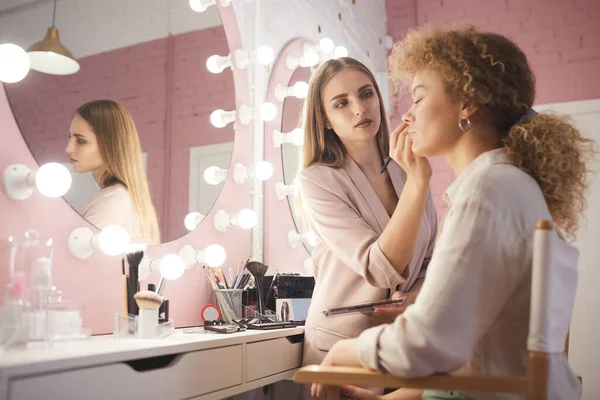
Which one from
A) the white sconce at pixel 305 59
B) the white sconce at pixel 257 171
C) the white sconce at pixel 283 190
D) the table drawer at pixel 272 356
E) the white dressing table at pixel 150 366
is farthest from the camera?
the white sconce at pixel 305 59

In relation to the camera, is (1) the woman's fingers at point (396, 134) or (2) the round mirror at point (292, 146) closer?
(1) the woman's fingers at point (396, 134)

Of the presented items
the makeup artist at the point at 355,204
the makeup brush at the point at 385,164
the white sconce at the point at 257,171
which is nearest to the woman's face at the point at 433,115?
the makeup artist at the point at 355,204

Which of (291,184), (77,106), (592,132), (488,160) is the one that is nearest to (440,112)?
(488,160)

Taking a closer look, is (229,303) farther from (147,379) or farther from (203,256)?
(147,379)

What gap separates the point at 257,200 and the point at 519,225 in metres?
1.28

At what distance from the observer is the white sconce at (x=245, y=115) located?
1860mm

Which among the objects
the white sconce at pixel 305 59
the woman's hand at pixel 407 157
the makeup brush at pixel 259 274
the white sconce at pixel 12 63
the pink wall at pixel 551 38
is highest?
the pink wall at pixel 551 38

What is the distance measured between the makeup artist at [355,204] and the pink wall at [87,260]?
36cm

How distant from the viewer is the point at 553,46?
343 cm

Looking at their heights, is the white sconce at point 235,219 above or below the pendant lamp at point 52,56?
below

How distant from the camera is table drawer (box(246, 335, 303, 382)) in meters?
1.31

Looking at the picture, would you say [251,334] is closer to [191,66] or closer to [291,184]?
[191,66]

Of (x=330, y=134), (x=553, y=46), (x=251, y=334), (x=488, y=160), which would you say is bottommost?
(x=251, y=334)

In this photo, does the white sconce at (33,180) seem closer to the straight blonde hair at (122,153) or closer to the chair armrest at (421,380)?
the straight blonde hair at (122,153)
